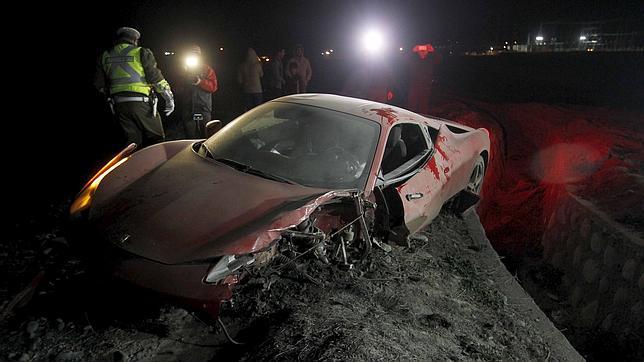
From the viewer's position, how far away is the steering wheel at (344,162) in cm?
372

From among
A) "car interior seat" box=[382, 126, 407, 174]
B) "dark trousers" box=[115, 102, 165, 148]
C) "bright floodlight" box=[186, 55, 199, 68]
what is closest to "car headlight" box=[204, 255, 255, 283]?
"car interior seat" box=[382, 126, 407, 174]

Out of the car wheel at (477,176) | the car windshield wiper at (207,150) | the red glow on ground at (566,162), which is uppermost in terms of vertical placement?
the car windshield wiper at (207,150)

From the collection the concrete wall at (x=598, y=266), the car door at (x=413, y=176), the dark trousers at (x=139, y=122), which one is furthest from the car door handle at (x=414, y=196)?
the dark trousers at (x=139, y=122)

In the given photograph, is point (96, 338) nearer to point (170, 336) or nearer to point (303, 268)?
point (170, 336)

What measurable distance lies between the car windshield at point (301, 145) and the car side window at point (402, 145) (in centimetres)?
49

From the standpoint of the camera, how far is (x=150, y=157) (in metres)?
3.95

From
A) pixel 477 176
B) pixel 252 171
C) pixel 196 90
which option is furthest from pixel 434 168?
pixel 196 90

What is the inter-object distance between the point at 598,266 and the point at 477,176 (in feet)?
5.71

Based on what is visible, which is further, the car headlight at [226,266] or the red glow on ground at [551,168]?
the red glow on ground at [551,168]

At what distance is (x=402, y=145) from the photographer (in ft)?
15.1

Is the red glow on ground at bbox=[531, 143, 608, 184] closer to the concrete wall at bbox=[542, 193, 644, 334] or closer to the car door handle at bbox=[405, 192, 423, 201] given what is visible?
the concrete wall at bbox=[542, 193, 644, 334]

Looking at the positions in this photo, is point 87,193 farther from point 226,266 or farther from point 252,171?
point 226,266

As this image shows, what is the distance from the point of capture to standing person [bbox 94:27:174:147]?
4973 mm

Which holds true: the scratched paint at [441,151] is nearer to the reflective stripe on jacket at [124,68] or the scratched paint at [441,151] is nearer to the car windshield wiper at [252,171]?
the car windshield wiper at [252,171]
